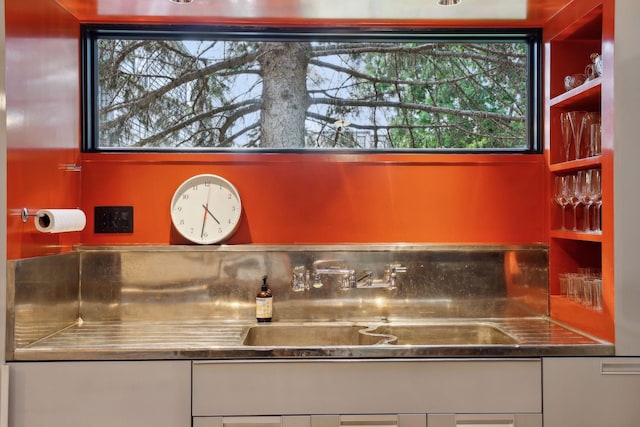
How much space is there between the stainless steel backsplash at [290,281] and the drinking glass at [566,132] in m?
0.44

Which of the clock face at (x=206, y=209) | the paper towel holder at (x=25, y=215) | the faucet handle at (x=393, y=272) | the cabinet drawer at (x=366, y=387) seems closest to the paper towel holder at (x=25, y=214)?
the paper towel holder at (x=25, y=215)

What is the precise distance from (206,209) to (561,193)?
5.12 feet

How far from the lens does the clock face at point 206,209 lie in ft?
8.64

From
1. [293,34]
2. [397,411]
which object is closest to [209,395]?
[397,411]

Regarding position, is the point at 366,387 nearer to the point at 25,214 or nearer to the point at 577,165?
the point at 577,165

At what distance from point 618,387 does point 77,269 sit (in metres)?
2.22

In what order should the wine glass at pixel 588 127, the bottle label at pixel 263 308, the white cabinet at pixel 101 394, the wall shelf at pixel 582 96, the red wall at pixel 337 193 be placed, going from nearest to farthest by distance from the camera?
1. the white cabinet at pixel 101 394
2. the wall shelf at pixel 582 96
3. the wine glass at pixel 588 127
4. the bottle label at pixel 263 308
5. the red wall at pixel 337 193

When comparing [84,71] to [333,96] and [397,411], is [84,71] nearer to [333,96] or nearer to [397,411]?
[333,96]

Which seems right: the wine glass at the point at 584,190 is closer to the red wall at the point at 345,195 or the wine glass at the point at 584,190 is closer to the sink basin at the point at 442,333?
the red wall at the point at 345,195

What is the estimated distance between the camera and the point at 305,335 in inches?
102

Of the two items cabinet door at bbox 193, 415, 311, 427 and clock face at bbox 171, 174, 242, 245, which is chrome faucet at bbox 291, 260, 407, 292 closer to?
clock face at bbox 171, 174, 242, 245

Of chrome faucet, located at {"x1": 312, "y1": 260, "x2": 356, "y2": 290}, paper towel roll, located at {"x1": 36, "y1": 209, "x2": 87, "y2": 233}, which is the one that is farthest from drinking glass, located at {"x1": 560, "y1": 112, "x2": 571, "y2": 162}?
paper towel roll, located at {"x1": 36, "y1": 209, "x2": 87, "y2": 233}

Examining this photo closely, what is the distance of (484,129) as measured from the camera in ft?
9.34

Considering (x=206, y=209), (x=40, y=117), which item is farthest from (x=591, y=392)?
(x=40, y=117)
